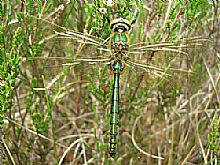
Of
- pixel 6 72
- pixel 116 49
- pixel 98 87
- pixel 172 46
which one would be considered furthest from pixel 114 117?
pixel 6 72

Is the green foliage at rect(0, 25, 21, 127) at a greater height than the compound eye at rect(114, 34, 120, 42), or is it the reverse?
the compound eye at rect(114, 34, 120, 42)

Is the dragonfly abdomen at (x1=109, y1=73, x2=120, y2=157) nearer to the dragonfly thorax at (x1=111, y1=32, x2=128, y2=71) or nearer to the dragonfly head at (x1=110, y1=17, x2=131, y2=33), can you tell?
the dragonfly thorax at (x1=111, y1=32, x2=128, y2=71)

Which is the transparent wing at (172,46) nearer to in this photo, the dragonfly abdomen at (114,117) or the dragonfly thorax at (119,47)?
the dragonfly thorax at (119,47)

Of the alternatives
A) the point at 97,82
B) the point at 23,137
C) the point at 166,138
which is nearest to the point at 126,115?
the point at 166,138

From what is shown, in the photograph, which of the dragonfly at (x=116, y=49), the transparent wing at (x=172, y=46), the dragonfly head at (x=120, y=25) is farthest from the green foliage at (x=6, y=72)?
the transparent wing at (x=172, y=46)

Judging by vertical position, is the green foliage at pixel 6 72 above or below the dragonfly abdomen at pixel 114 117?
above

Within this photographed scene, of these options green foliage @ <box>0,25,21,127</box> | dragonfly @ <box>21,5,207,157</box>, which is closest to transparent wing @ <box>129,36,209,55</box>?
dragonfly @ <box>21,5,207,157</box>

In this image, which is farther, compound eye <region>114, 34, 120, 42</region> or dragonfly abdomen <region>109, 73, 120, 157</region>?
dragonfly abdomen <region>109, 73, 120, 157</region>
